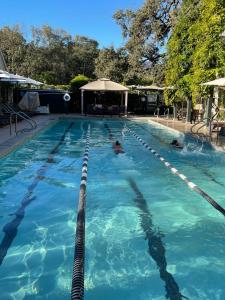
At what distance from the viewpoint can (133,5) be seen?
34.7 meters

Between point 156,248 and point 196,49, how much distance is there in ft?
57.8

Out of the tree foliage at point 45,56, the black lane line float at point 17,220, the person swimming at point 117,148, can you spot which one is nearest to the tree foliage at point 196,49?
the person swimming at point 117,148

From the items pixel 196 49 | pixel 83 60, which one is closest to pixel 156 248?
pixel 196 49

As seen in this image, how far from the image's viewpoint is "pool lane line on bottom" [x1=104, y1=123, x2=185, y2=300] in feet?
15.2

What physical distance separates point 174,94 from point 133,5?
1301 cm

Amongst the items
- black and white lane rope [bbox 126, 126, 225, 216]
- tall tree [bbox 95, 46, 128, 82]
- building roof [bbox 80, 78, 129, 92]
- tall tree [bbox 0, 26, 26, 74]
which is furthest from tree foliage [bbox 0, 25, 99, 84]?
black and white lane rope [bbox 126, 126, 225, 216]

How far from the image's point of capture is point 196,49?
21516 millimetres

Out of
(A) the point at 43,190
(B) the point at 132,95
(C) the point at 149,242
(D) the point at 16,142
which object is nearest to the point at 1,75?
(D) the point at 16,142

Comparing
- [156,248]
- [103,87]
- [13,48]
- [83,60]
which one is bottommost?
[156,248]

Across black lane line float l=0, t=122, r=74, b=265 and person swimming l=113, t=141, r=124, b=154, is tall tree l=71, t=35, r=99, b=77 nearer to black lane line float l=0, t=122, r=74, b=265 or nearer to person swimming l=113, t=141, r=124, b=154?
person swimming l=113, t=141, r=124, b=154

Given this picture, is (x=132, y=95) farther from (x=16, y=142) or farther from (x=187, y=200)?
(x=187, y=200)

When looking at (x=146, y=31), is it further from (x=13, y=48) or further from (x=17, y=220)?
(x=17, y=220)

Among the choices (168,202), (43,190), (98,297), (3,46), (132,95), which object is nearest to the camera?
(98,297)

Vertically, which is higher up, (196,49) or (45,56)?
(45,56)
